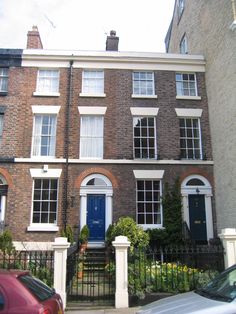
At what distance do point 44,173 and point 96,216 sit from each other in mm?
3121

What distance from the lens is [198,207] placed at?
658 inches

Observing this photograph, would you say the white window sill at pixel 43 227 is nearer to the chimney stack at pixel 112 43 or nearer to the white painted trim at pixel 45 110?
the white painted trim at pixel 45 110

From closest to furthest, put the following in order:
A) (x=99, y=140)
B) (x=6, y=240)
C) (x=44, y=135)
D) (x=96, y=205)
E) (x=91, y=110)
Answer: (x=6, y=240) < (x=96, y=205) < (x=44, y=135) < (x=99, y=140) < (x=91, y=110)

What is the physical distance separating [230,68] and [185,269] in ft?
30.1

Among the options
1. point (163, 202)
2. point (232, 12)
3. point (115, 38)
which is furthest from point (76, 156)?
point (232, 12)

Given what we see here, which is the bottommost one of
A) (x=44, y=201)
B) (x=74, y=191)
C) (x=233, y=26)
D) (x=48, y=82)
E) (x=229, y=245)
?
(x=229, y=245)

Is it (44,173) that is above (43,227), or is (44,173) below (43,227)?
above

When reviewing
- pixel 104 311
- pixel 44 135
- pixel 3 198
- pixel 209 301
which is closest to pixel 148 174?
pixel 44 135

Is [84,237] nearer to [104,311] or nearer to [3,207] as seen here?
[3,207]

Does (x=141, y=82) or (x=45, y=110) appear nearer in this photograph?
(x=45, y=110)

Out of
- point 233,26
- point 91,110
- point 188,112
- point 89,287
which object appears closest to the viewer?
point 89,287

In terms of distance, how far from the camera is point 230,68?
1545cm

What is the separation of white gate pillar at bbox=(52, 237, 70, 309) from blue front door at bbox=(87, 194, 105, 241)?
6.41 metres

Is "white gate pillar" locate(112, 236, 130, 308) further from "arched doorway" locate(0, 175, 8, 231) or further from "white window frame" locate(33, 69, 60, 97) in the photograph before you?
"white window frame" locate(33, 69, 60, 97)
